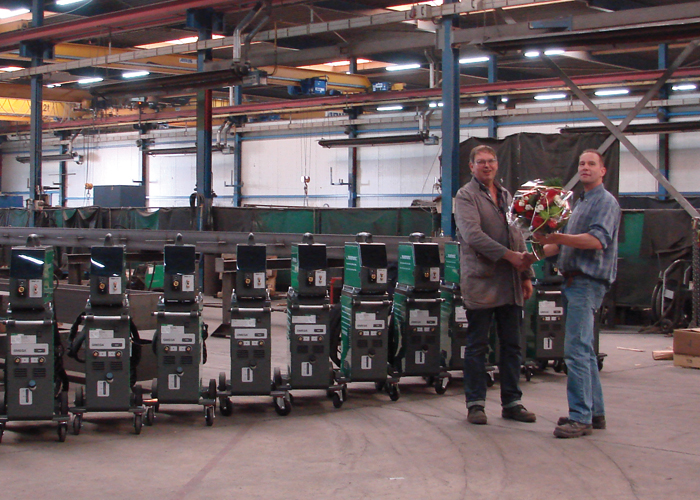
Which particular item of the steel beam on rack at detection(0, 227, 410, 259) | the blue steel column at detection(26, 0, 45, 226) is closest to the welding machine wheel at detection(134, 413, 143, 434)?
the steel beam on rack at detection(0, 227, 410, 259)

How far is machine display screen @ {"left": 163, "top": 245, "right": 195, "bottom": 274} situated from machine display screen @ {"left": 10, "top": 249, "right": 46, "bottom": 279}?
29.6 inches

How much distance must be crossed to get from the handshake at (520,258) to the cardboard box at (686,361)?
3284mm

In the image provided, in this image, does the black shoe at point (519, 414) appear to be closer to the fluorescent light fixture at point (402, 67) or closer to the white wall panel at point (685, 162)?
the fluorescent light fixture at point (402, 67)

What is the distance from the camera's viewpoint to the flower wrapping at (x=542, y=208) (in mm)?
3957

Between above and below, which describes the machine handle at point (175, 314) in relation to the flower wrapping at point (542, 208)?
below

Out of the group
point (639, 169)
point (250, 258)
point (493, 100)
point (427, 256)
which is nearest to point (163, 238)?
point (250, 258)

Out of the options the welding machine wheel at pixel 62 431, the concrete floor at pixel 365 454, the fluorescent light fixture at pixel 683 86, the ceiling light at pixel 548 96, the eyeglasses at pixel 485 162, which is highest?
the fluorescent light fixture at pixel 683 86

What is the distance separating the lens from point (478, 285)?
444 cm

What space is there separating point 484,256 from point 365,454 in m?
1.38

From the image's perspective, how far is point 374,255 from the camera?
5.27 m

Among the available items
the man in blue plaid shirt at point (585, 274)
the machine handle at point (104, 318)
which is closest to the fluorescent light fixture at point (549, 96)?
the man in blue plaid shirt at point (585, 274)

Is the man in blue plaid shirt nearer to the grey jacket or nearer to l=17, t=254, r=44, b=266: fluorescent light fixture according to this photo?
the grey jacket

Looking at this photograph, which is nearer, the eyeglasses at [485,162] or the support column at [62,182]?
the eyeglasses at [485,162]

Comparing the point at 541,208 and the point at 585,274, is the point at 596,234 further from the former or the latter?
the point at 541,208
